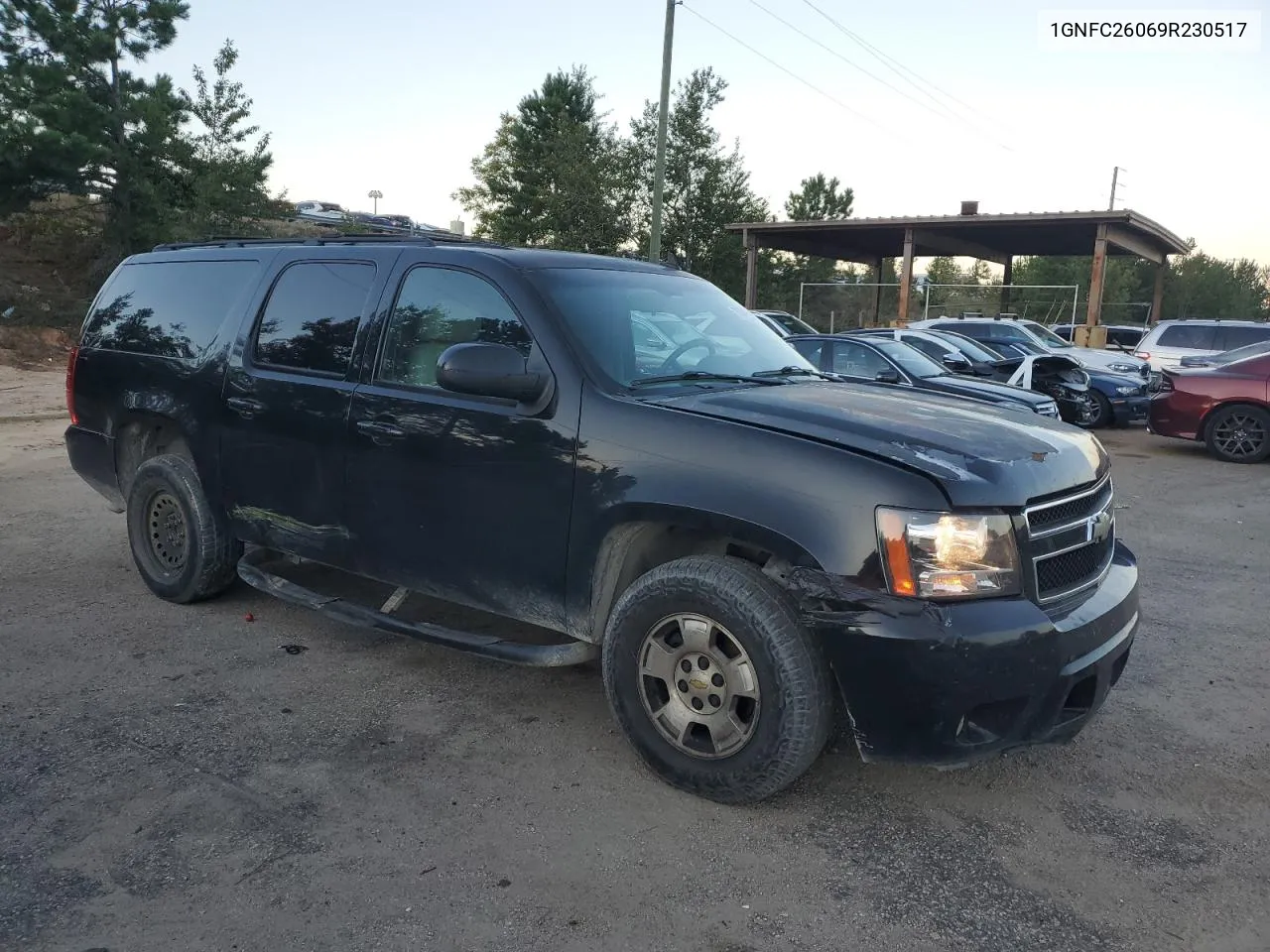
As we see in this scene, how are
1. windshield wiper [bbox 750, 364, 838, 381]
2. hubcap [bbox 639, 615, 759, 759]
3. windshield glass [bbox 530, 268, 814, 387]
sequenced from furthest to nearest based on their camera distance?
windshield wiper [bbox 750, 364, 838, 381] → windshield glass [bbox 530, 268, 814, 387] → hubcap [bbox 639, 615, 759, 759]

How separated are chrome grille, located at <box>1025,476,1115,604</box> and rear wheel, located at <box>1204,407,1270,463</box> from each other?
385 inches

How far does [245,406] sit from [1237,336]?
16323 mm

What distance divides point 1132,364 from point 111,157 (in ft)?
71.3

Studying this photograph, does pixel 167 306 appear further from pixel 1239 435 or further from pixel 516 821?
pixel 1239 435

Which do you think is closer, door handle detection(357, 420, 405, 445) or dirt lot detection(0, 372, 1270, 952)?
dirt lot detection(0, 372, 1270, 952)

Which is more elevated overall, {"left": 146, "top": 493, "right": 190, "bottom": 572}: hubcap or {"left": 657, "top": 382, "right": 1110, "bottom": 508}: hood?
{"left": 657, "top": 382, "right": 1110, "bottom": 508}: hood

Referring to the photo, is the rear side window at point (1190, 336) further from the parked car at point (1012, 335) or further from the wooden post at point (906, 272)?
the wooden post at point (906, 272)

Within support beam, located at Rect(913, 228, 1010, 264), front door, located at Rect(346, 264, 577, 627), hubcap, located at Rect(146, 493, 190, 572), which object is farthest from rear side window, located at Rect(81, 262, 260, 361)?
support beam, located at Rect(913, 228, 1010, 264)

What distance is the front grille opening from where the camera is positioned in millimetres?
2959

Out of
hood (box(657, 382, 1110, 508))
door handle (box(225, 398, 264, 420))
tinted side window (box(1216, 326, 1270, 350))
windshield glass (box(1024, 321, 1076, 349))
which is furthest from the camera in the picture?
windshield glass (box(1024, 321, 1076, 349))

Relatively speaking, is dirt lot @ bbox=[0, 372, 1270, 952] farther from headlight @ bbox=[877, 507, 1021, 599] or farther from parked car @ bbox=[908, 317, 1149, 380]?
parked car @ bbox=[908, 317, 1149, 380]

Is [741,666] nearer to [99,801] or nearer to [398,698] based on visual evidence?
[398,698]

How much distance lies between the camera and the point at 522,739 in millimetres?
3791

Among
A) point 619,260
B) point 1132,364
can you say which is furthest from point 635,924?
point 1132,364
